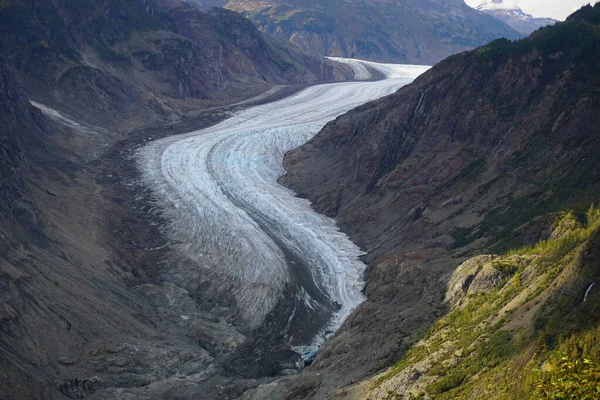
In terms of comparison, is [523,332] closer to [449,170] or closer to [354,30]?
[449,170]

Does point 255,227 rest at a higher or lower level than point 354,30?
lower

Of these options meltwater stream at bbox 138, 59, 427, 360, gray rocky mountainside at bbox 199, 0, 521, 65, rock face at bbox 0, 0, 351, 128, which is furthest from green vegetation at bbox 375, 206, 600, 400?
gray rocky mountainside at bbox 199, 0, 521, 65

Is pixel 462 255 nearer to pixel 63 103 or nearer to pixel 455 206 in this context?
pixel 455 206

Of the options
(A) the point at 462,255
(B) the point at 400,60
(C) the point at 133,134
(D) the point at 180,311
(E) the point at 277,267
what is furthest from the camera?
(B) the point at 400,60

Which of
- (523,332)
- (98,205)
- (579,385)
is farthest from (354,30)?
(579,385)

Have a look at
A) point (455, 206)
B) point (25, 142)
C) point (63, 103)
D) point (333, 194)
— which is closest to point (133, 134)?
point (63, 103)

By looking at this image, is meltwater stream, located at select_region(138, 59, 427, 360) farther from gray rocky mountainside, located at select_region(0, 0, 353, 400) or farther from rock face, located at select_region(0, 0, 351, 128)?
rock face, located at select_region(0, 0, 351, 128)
